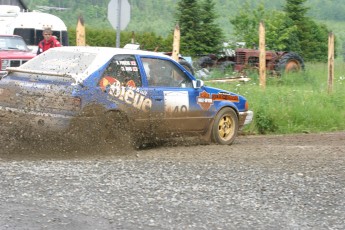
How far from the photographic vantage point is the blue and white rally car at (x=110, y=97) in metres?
10.4

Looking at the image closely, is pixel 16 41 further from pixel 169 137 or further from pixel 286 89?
pixel 169 137

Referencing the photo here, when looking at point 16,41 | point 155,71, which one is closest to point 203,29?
point 16,41

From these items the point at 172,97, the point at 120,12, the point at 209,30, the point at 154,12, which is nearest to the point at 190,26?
the point at 209,30

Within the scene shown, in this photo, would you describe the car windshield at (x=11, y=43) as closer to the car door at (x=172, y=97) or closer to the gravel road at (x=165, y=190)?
the car door at (x=172, y=97)

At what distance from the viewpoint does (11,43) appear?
19.7 metres

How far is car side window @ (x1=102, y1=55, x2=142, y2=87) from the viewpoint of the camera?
36.1 ft

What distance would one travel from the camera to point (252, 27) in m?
42.0

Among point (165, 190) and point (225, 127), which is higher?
point (225, 127)

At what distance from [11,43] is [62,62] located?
29.2 feet

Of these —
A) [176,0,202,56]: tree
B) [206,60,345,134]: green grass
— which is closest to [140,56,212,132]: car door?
[206,60,345,134]: green grass

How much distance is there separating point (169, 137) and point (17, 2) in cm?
4541

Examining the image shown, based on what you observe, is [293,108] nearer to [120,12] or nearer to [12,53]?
[120,12]

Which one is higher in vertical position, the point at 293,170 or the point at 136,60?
the point at 136,60

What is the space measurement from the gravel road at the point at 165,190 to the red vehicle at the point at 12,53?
26.5 feet
